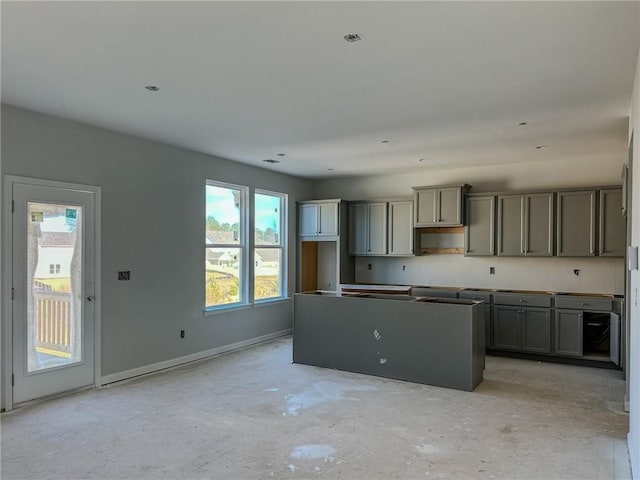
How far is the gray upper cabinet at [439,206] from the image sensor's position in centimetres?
658

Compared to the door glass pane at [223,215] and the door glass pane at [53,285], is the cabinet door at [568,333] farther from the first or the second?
the door glass pane at [53,285]

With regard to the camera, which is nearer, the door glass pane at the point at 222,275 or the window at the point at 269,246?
the door glass pane at the point at 222,275

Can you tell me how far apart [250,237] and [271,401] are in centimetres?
302

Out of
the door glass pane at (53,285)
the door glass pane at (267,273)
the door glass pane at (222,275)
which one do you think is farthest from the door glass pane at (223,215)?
the door glass pane at (53,285)

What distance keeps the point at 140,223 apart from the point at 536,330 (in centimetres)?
513

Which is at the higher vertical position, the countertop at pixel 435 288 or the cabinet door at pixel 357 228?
the cabinet door at pixel 357 228

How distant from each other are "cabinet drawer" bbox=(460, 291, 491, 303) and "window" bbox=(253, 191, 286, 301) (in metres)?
2.95

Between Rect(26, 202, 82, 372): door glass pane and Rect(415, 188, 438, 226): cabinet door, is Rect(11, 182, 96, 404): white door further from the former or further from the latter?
Rect(415, 188, 438, 226): cabinet door

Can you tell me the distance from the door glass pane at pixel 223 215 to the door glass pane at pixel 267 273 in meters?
0.62

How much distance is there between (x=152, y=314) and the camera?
531 cm

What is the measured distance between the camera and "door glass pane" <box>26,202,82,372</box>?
4.24 m

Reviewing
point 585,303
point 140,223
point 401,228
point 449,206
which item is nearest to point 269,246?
point 401,228

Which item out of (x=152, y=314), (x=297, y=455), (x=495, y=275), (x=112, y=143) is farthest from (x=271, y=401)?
(x=495, y=275)

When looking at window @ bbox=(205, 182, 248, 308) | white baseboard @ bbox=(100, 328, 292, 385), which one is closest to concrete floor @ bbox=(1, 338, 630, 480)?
white baseboard @ bbox=(100, 328, 292, 385)
